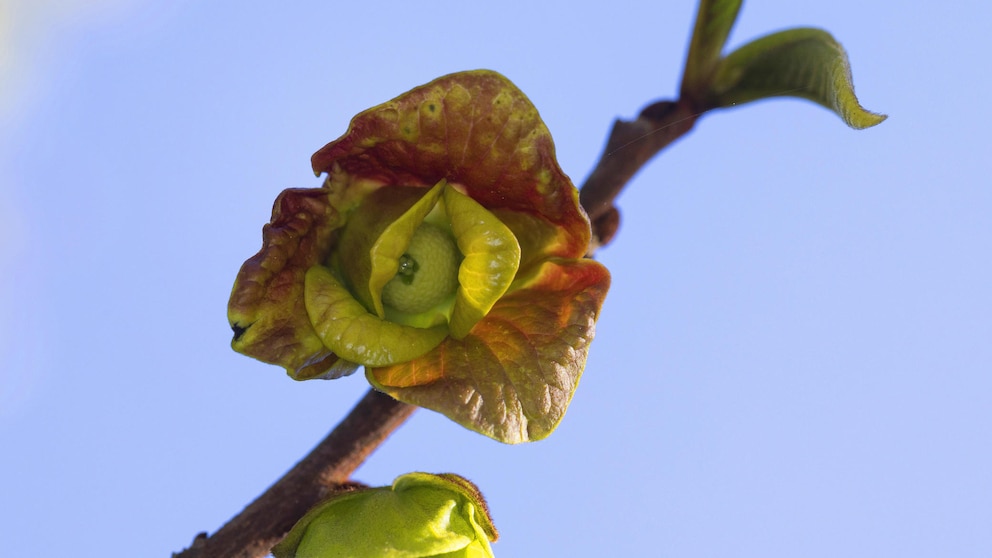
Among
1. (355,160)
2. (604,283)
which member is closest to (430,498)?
(604,283)

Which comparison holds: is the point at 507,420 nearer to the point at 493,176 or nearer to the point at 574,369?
the point at 574,369

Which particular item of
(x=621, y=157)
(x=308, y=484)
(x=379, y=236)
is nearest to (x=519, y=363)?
(x=379, y=236)

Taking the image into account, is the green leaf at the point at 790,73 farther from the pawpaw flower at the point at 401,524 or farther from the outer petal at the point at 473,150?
the pawpaw flower at the point at 401,524

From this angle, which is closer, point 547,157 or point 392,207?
point 547,157

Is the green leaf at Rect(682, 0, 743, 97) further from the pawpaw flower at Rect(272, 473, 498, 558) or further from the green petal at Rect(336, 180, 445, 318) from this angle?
the pawpaw flower at Rect(272, 473, 498, 558)

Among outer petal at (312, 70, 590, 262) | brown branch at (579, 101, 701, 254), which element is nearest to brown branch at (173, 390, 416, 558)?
outer petal at (312, 70, 590, 262)

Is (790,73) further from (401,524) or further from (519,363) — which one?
(401,524)

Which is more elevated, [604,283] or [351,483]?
[604,283]
